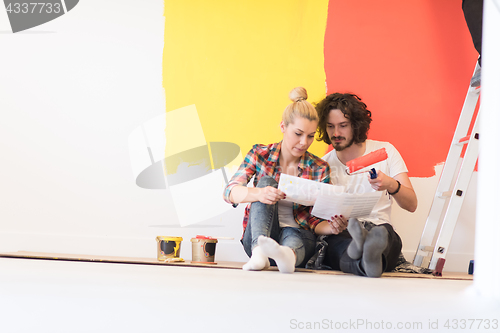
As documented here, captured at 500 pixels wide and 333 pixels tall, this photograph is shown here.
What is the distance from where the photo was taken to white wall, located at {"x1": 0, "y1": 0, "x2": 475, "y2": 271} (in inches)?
91.3

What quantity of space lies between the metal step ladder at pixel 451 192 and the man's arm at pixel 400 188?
0.81 ft

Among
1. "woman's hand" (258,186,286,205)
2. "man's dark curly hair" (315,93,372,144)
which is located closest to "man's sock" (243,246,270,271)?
"woman's hand" (258,186,286,205)

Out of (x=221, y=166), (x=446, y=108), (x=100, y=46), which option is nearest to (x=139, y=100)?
(x=100, y=46)

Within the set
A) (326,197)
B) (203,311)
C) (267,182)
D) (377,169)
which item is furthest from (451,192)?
(203,311)

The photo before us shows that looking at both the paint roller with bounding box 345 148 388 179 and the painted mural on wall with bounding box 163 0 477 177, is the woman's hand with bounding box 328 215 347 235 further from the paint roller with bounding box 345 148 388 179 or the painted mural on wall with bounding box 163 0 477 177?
the painted mural on wall with bounding box 163 0 477 177

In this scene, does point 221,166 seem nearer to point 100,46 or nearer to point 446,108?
point 100,46

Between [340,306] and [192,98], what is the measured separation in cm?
191

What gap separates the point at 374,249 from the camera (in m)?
1.25

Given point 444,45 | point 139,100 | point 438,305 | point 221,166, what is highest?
point 444,45

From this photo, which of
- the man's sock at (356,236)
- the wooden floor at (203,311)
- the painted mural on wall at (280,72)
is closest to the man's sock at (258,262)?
the man's sock at (356,236)

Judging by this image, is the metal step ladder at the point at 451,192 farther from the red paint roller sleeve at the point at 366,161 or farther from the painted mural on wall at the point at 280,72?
the red paint roller sleeve at the point at 366,161

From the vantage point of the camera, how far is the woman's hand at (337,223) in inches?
59.9

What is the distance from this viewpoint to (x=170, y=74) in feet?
7.80

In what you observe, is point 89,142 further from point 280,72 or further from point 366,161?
point 366,161
